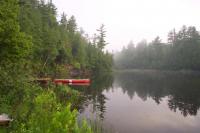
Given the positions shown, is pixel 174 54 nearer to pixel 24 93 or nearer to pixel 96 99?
pixel 96 99

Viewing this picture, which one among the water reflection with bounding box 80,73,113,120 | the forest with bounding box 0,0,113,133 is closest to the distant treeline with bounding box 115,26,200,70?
the water reflection with bounding box 80,73,113,120

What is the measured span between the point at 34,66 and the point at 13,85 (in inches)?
1081

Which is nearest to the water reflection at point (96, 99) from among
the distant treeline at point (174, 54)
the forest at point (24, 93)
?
the forest at point (24, 93)

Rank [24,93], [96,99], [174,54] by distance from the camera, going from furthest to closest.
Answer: [174,54], [96,99], [24,93]

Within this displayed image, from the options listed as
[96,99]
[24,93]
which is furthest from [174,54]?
[24,93]

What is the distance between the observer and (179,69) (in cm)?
12319

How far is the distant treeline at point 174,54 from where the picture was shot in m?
117

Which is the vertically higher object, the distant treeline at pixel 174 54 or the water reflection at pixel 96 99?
the distant treeline at pixel 174 54

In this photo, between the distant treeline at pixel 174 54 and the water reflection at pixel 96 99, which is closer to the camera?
the water reflection at pixel 96 99

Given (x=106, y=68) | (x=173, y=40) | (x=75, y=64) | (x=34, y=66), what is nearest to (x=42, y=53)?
(x=34, y=66)

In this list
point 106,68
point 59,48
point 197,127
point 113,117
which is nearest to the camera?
point 197,127

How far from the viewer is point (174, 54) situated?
5167 inches

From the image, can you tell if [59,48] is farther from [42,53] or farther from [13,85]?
[13,85]

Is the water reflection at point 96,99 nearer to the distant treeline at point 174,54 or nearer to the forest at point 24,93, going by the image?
the forest at point 24,93
